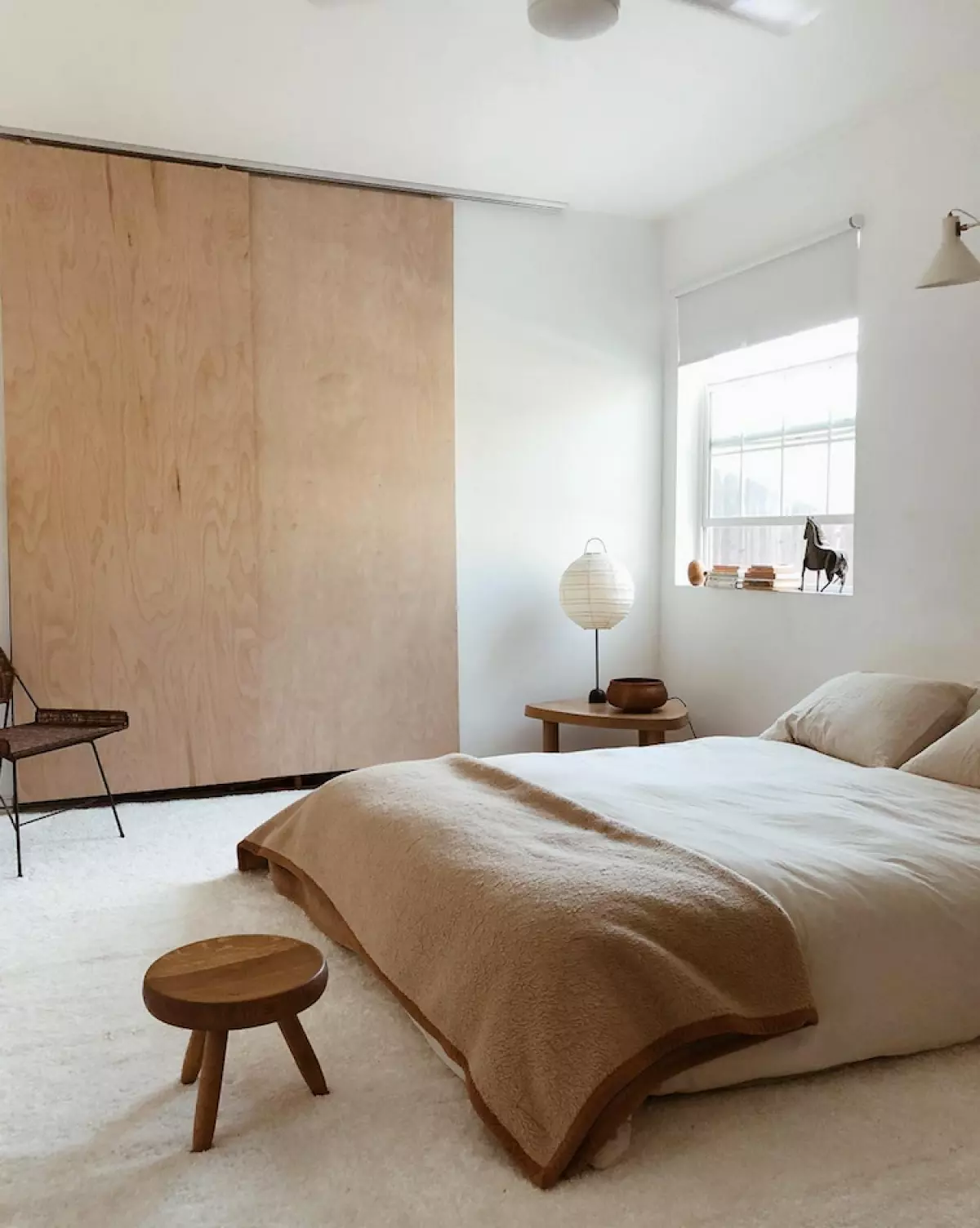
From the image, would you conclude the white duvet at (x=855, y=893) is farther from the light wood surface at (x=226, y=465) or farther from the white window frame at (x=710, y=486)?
the light wood surface at (x=226, y=465)

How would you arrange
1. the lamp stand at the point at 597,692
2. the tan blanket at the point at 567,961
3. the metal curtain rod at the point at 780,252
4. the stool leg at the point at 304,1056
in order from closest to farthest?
the tan blanket at the point at 567,961, the stool leg at the point at 304,1056, the metal curtain rod at the point at 780,252, the lamp stand at the point at 597,692

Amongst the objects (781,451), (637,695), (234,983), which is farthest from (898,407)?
(234,983)

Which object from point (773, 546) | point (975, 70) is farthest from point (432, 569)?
point (975, 70)

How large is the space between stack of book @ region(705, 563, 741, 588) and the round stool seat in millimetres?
3115

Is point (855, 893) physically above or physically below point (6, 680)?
below

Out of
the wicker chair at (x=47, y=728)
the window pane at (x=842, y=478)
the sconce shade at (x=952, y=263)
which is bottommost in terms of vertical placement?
the wicker chair at (x=47, y=728)

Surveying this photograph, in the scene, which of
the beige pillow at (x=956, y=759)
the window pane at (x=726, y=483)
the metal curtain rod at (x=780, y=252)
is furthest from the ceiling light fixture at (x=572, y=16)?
the window pane at (x=726, y=483)

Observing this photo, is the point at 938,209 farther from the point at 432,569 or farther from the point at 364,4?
the point at 432,569

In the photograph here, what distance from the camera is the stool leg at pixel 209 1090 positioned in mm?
1883

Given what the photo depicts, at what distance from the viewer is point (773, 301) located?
442cm

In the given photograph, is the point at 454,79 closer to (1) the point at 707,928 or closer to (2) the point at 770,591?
(2) the point at 770,591

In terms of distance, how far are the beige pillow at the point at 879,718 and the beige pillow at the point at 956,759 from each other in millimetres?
101

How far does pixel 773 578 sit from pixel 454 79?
7.40ft

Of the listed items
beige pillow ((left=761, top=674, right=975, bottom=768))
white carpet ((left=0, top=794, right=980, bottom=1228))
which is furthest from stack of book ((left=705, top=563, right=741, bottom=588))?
white carpet ((left=0, top=794, right=980, bottom=1228))
